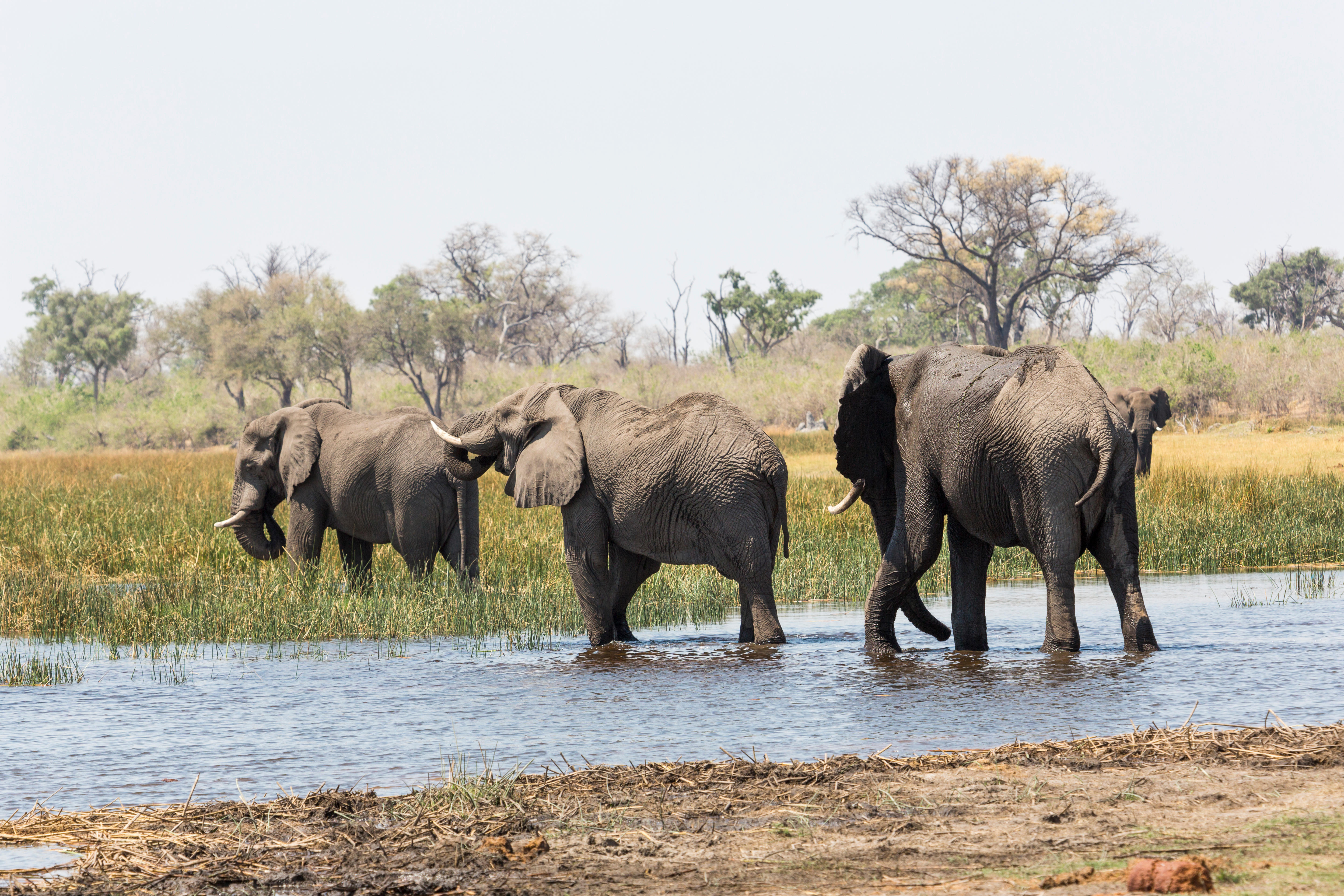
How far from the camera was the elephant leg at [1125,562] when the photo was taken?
809 centimetres

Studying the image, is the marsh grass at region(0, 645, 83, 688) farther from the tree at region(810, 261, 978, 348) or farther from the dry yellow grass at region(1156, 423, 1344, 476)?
the tree at region(810, 261, 978, 348)

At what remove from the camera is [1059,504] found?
7.95m

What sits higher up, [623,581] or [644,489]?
[644,489]

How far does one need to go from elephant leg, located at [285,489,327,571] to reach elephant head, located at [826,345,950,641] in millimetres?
5515

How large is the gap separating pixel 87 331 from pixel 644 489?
6858 cm

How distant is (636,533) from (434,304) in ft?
179

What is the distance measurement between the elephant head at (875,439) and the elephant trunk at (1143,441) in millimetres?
14228

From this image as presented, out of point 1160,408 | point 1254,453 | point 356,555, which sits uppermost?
point 1160,408

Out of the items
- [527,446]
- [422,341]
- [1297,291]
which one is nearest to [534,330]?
[422,341]

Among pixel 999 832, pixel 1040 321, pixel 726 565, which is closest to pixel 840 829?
pixel 999 832

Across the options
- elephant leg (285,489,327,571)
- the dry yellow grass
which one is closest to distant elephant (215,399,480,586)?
elephant leg (285,489,327,571)

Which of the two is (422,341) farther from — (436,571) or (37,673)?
(37,673)

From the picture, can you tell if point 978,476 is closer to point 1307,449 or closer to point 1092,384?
point 1092,384

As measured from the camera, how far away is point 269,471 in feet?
44.6
